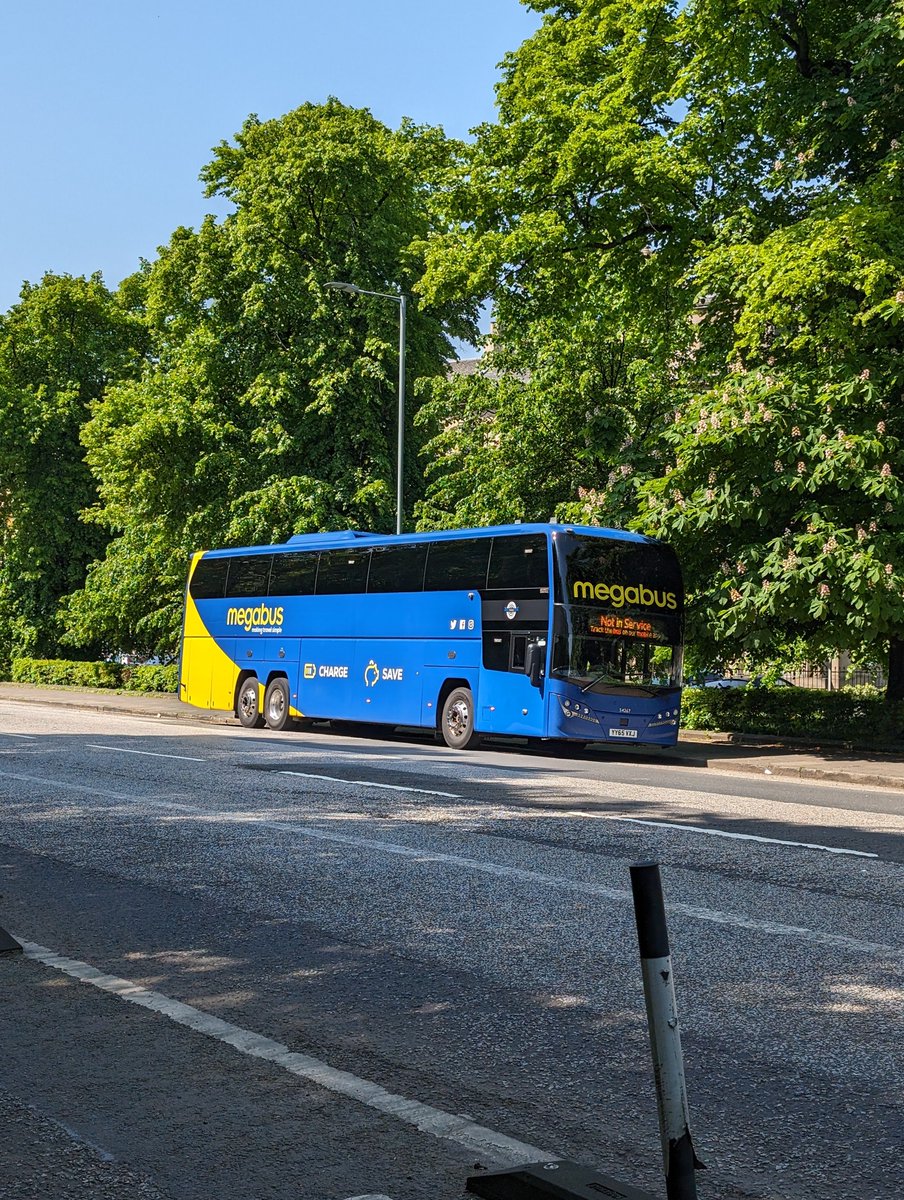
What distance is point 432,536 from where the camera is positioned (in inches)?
991

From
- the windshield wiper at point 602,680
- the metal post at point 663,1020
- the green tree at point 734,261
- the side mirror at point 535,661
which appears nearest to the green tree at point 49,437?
the green tree at point 734,261

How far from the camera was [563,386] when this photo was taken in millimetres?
29844

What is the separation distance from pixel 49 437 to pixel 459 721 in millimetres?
30745

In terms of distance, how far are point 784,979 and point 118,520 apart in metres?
36.2

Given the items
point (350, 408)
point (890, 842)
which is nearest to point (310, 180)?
point (350, 408)

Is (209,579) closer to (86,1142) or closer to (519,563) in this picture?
(519,563)

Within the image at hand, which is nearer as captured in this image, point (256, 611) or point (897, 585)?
point (897, 585)

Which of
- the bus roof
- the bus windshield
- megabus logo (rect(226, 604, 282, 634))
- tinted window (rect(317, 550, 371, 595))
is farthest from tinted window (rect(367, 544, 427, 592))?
the bus windshield

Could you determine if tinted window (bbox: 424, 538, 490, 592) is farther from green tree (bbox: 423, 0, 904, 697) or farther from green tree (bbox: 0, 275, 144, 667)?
green tree (bbox: 0, 275, 144, 667)

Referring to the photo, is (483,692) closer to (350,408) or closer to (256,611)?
(256,611)

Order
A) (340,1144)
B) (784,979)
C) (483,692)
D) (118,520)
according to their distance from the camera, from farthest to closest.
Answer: (118,520) < (483,692) < (784,979) < (340,1144)

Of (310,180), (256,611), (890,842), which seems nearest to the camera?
(890,842)

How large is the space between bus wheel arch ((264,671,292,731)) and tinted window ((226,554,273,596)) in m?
1.87

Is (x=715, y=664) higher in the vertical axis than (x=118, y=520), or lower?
lower
